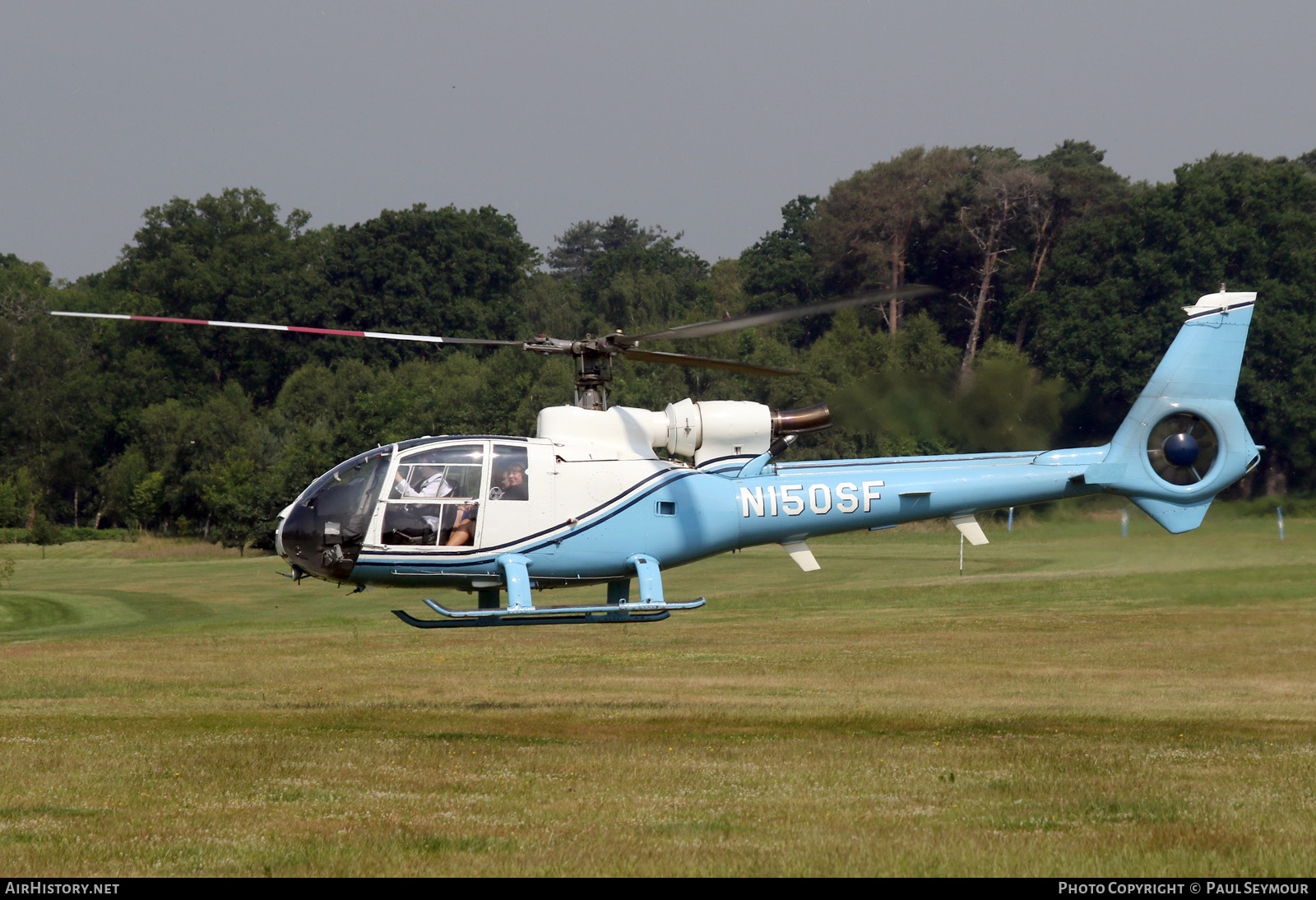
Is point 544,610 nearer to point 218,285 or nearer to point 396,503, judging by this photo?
point 396,503

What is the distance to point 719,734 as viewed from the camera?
651 inches

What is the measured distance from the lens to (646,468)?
17.8m

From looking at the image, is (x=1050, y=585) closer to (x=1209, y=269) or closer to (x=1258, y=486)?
(x=1258, y=486)

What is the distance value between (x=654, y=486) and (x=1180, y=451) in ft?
23.8

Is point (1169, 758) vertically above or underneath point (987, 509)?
underneath

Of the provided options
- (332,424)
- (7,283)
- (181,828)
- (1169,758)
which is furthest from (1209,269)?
(7,283)

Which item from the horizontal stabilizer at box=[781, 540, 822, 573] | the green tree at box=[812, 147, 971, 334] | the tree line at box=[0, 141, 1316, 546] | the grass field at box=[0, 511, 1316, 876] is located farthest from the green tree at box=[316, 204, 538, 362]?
the horizontal stabilizer at box=[781, 540, 822, 573]

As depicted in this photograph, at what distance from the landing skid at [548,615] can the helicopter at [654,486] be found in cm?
3

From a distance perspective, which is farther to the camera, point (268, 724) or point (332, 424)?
point (332, 424)

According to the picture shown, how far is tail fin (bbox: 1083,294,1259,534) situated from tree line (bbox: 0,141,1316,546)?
801 centimetres

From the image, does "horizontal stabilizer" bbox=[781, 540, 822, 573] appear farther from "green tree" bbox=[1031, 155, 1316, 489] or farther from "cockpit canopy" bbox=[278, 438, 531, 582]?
"green tree" bbox=[1031, 155, 1316, 489]

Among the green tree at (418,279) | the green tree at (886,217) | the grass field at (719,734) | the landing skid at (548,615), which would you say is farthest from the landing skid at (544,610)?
the green tree at (418,279)

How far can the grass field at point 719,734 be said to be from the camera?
987 centimetres
